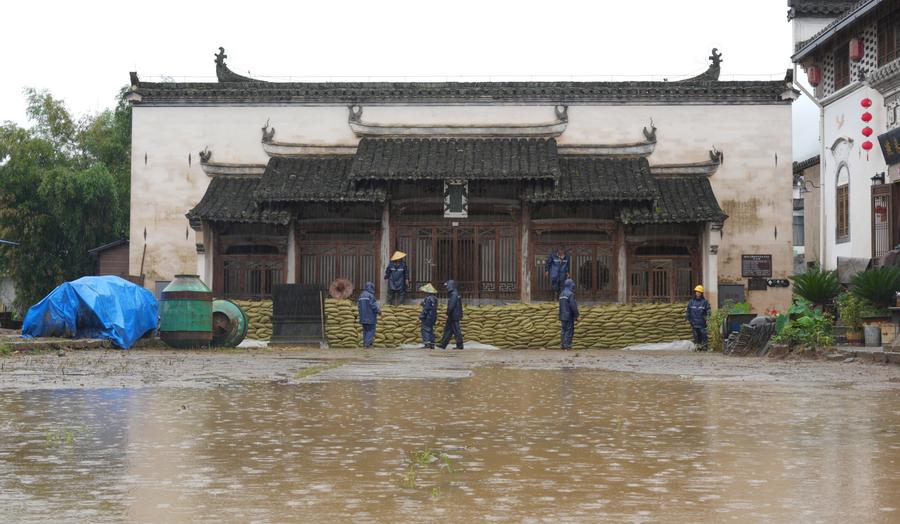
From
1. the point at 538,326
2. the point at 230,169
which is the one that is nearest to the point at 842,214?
the point at 538,326

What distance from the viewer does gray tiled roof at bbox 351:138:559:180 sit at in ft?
90.7

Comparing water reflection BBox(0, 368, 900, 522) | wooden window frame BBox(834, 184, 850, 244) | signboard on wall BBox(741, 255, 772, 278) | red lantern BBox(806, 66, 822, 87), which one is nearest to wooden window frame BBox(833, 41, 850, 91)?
red lantern BBox(806, 66, 822, 87)

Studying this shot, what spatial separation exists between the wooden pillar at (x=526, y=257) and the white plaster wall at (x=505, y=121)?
3.21 m

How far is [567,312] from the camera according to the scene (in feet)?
80.5

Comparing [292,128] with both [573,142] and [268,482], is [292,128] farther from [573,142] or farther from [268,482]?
[268,482]

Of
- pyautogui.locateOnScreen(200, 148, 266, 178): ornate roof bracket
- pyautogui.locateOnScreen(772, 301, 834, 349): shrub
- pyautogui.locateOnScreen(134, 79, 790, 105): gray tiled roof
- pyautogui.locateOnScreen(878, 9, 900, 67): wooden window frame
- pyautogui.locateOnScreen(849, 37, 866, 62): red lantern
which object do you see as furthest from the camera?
pyautogui.locateOnScreen(134, 79, 790, 105): gray tiled roof

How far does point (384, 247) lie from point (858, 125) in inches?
446

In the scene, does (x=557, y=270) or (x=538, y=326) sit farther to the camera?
(x=557, y=270)

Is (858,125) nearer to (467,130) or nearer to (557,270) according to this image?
(557,270)

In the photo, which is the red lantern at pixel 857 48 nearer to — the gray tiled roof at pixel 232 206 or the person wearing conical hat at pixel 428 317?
the person wearing conical hat at pixel 428 317

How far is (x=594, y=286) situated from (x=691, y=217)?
283 cm

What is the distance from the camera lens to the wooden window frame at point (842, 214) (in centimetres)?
2656

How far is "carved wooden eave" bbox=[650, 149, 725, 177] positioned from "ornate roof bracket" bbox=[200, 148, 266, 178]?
10.2m

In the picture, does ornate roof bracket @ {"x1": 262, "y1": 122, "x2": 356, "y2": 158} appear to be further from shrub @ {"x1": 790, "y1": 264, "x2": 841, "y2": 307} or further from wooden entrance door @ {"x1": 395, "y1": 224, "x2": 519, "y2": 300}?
shrub @ {"x1": 790, "y1": 264, "x2": 841, "y2": 307}
